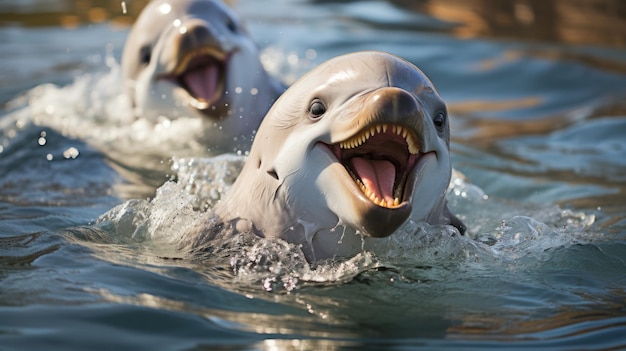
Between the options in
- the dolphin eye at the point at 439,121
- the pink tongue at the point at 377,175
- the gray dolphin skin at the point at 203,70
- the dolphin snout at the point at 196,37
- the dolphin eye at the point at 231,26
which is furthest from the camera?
the dolphin eye at the point at 231,26

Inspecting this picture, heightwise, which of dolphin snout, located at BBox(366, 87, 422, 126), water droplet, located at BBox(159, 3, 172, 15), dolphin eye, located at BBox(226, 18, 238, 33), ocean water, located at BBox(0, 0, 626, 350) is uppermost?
water droplet, located at BBox(159, 3, 172, 15)

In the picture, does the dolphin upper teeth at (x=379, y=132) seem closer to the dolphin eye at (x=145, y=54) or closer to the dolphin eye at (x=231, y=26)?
the dolphin eye at (x=231, y=26)

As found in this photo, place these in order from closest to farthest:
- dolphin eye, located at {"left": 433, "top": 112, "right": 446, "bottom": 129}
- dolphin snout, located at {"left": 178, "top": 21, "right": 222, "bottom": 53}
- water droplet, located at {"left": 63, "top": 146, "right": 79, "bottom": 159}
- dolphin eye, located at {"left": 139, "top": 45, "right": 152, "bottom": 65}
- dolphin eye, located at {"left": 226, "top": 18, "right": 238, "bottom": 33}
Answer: dolphin eye, located at {"left": 433, "top": 112, "right": 446, "bottom": 129} < dolphin snout, located at {"left": 178, "top": 21, "right": 222, "bottom": 53} < dolphin eye, located at {"left": 226, "top": 18, "right": 238, "bottom": 33} < dolphin eye, located at {"left": 139, "top": 45, "right": 152, "bottom": 65} < water droplet, located at {"left": 63, "top": 146, "right": 79, "bottom": 159}

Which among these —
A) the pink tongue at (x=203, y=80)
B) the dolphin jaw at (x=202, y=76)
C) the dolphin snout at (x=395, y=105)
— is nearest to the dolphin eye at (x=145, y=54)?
the dolphin jaw at (x=202, y=76)

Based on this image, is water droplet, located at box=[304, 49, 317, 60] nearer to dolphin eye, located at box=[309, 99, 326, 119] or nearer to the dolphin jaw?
the dolphin jaw

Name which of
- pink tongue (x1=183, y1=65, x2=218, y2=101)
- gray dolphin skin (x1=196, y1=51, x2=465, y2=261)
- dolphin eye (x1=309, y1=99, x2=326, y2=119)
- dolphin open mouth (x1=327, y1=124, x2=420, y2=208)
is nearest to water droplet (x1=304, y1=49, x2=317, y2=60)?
pink tongue (x1=183, y1=65, x2=218, y2=101)

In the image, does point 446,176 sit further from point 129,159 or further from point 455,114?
point 455,114

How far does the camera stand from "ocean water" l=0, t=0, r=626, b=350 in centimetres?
350

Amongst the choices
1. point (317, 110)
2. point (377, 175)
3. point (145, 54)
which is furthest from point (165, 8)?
point (377, 175)

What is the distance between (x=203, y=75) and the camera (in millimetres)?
6430

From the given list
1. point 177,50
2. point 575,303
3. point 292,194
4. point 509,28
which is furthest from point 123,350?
point 509,28

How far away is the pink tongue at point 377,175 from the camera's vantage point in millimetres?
3539

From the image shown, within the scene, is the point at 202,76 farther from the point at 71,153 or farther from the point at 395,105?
the point at 395,105

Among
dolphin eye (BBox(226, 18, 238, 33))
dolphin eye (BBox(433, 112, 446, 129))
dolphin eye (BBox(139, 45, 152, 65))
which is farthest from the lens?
dolphin eye (BBox(139, 45, 152, 65))
